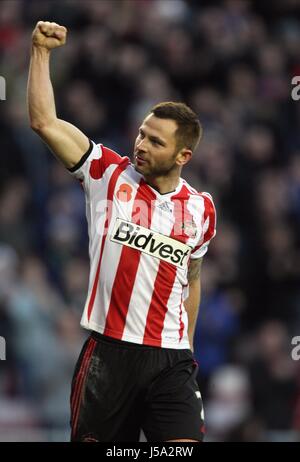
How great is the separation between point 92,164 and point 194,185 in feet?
15.2

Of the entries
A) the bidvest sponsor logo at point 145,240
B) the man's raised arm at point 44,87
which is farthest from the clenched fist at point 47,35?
the bidvest sponsor logo at point 145,240

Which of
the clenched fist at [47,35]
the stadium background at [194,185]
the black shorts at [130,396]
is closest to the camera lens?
the clenched fist at [47,35]

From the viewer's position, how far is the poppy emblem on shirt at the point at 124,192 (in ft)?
17.9

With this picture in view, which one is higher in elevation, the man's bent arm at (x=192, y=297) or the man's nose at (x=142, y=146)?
the man's nose at (x=142, y=146)

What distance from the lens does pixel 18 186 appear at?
392 inches

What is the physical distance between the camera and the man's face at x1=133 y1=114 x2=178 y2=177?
213 inches

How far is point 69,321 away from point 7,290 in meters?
0.56

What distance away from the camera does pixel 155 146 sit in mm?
5434

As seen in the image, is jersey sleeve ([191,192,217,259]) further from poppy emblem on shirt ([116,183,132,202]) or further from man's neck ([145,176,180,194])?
poppy emblem on shirt ([116,183,132,202])

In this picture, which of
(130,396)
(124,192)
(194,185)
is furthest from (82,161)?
(194,185)

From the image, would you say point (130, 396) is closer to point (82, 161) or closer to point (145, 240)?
point (145, 240)

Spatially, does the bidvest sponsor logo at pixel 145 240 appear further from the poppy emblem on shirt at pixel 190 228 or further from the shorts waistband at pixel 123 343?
the shorts waistband at pixel 123 343

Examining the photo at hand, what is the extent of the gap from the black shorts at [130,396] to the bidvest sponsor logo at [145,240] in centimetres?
46

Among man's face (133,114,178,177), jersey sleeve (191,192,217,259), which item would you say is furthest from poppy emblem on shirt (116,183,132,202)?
jersey sleeve (191,192,217,259)
